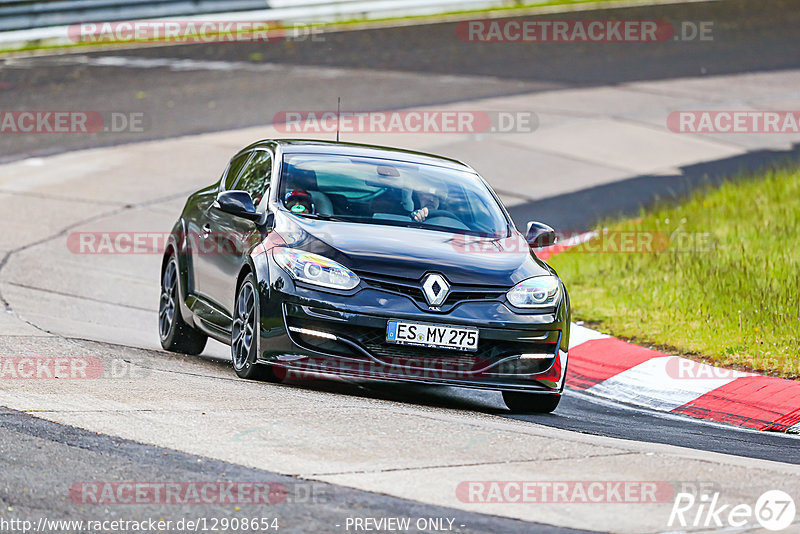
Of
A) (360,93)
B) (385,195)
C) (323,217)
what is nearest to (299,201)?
(323,217)

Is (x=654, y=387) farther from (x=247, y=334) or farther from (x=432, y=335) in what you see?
(x=247, y=334)

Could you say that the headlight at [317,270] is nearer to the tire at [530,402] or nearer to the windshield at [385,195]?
the windshield at [385,195]

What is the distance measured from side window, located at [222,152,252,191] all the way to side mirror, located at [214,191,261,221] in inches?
47.2

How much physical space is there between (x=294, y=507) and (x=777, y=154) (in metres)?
15.1

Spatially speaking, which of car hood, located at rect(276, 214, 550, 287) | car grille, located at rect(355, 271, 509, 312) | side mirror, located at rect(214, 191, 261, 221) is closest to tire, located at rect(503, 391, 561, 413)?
car hood, located at rect(276, 214, 550, 287)

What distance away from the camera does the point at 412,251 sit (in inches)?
314

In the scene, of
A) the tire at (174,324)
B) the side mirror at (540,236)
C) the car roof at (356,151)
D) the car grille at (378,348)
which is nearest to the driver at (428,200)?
the car roof at (356,151)

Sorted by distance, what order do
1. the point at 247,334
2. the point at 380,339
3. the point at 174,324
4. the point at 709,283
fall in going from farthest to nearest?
1. the point at 709,283
2. the point at 174,324
3. the point at 247,334
4. the point at 380,339

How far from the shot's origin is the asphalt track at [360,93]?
586 cm

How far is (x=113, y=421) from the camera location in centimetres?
667

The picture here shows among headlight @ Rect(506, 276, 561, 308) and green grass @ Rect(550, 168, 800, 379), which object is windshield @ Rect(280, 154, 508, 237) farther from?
green grass @ Rect(550, 168, 800, 379)

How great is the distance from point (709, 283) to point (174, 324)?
4452mm

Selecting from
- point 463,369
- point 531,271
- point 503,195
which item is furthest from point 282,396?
point 503,195

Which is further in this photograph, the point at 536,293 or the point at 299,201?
the point at 299,201
